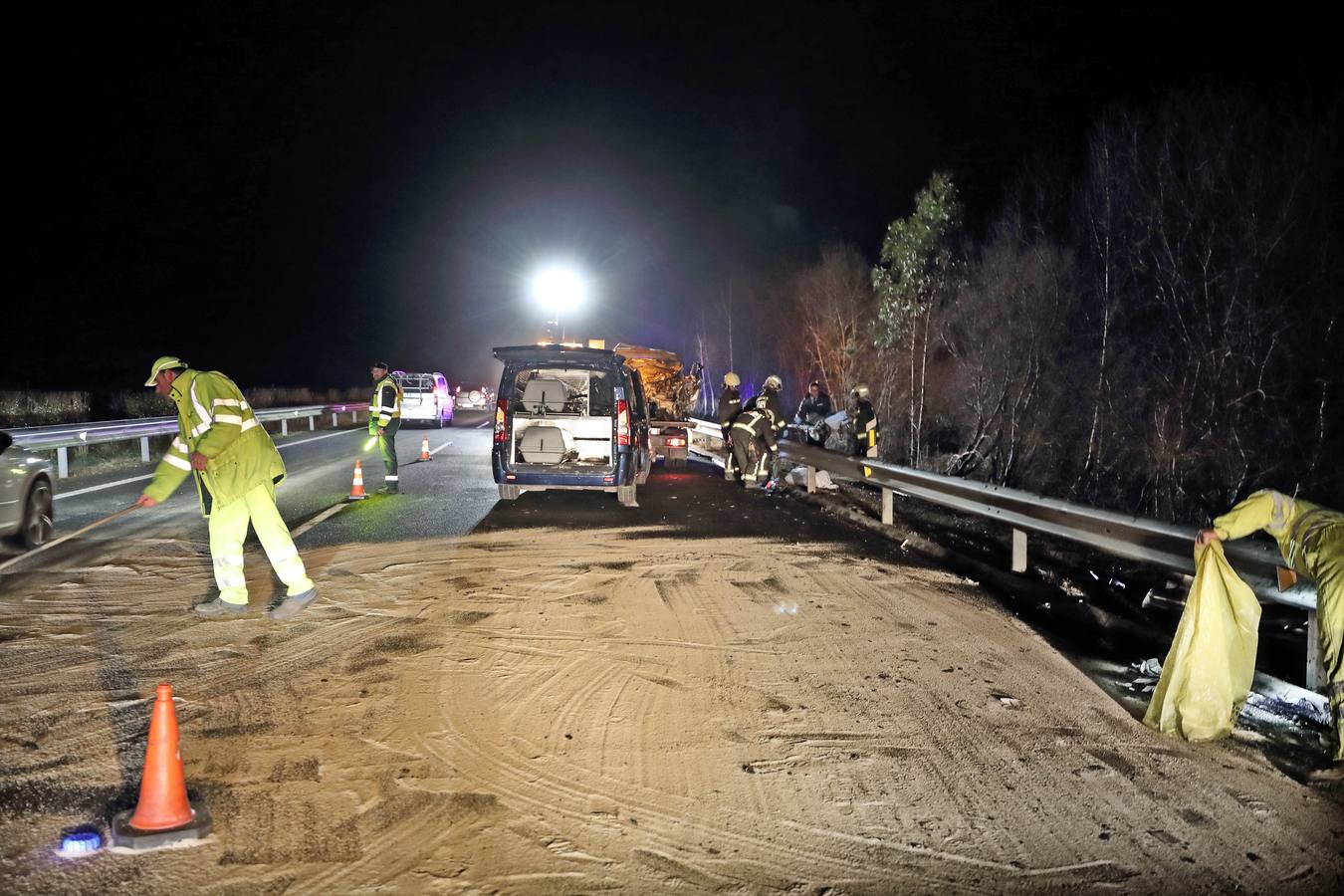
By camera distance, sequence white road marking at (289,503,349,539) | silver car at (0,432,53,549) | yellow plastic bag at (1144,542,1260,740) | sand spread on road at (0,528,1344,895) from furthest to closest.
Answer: white road marking at (289,503,349,539)
silver car at (0,432,53,549)
yellow plastic bag at (1144,542,1260,740)
sand spread on road at (0,528,1344,895)

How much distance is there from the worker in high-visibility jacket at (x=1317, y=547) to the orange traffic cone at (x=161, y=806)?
4.89 meters

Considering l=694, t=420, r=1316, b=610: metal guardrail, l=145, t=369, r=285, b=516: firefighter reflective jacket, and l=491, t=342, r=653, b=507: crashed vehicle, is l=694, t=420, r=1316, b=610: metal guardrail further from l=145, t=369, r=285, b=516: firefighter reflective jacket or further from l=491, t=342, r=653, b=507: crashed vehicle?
l=145, t=369, r=285, b=516: firefighter reflective jacket

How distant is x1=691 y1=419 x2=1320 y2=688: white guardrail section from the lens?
→ 550 cm

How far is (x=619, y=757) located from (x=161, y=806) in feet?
6.36

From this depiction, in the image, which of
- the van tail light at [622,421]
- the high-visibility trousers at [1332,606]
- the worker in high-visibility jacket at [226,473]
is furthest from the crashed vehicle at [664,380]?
the high-visibility trousers at [1332,606]

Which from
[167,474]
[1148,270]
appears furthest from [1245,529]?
[1148,270]

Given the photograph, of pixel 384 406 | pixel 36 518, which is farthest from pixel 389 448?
pixel 36 518

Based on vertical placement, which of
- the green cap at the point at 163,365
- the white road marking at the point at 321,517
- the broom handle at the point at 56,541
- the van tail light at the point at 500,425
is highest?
the green cap at the point at 163,365

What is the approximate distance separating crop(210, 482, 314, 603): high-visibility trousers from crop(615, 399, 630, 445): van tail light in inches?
222

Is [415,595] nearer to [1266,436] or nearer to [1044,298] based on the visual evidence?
[1266,436]

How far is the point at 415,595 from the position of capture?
7.69m

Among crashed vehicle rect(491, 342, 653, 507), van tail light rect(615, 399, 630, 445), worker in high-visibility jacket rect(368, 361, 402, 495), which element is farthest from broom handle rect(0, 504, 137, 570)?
van tail light rect(615, 399, 630, 445)

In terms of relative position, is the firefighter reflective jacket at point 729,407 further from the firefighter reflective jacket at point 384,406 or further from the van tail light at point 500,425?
the firefighter reflective jacket at point 384,406

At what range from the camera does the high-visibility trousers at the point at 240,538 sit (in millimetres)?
6820
